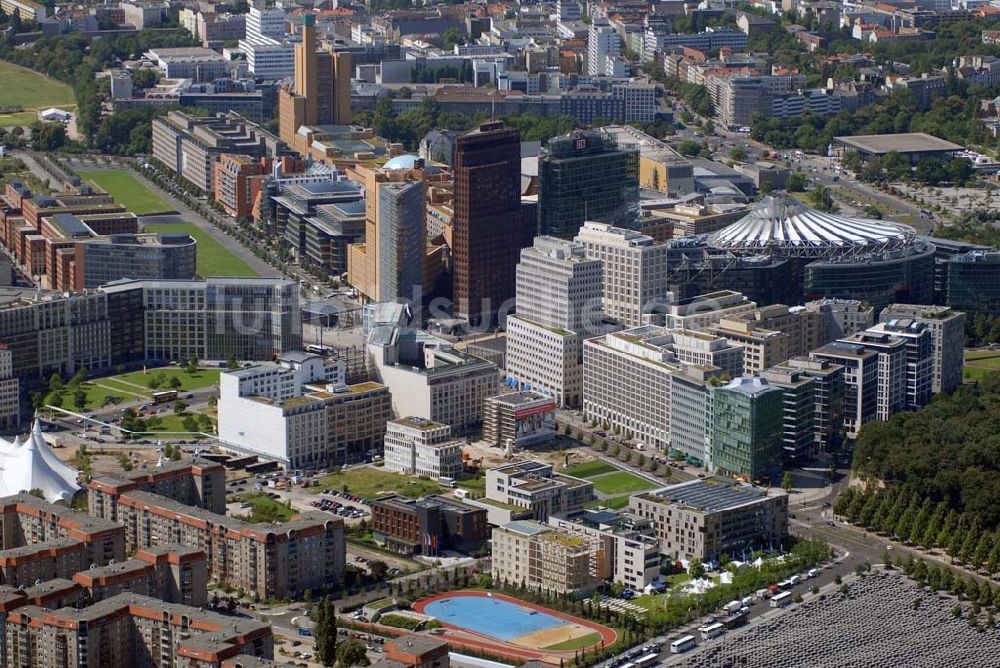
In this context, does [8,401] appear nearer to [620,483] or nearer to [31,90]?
[620,483]

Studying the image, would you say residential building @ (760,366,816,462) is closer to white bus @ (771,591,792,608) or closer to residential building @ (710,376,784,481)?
residential building @ (710,376,784,481)

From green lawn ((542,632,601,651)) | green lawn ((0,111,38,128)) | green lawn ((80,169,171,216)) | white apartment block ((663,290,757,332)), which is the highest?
green lawn ((0,111,38,128))

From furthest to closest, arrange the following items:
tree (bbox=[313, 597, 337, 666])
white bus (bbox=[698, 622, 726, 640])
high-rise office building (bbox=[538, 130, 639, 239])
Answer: high-rise office building (bbox=[538, 130, 639, 239]) → white bus (bbox=[698, 622, 726, 640]) → tree (bbox=[313, 597, 337, 666])

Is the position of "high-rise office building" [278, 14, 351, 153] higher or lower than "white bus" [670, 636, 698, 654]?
higher

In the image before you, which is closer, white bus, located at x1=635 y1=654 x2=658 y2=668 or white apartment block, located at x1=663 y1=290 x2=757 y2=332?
white bus, located at x1=635 y1=654 x2=658 y2=668

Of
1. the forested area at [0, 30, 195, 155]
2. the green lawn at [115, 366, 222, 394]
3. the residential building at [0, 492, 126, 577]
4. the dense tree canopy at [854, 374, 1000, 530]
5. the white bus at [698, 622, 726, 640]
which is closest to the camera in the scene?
the white bus at [698, 622, 726, 640]

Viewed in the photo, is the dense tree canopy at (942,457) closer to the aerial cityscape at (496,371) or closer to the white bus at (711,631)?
the aerial cityscape at (496,371)

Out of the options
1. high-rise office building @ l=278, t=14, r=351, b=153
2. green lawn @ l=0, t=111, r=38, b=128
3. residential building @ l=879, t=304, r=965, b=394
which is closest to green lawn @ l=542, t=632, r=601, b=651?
residential building @ l=879, t=304, r=965, b=394
